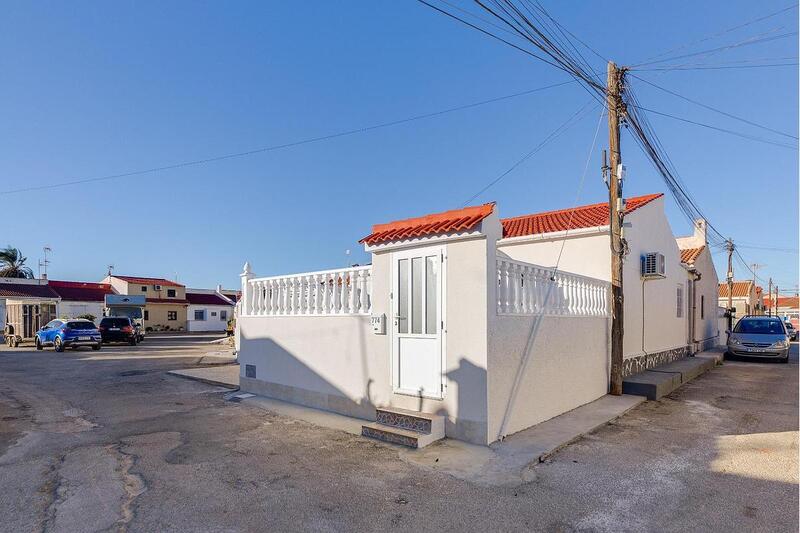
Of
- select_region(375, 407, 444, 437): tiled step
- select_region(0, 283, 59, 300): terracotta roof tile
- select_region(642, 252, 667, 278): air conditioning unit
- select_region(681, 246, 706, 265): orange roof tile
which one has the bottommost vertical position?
select_region(375, 407, 444, 437): tiled step

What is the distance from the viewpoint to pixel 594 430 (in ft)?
20.7

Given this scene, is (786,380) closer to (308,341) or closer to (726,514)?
(726,514)

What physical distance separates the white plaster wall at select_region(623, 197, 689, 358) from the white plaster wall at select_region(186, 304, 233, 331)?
4320 centimetres

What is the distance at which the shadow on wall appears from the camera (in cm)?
685

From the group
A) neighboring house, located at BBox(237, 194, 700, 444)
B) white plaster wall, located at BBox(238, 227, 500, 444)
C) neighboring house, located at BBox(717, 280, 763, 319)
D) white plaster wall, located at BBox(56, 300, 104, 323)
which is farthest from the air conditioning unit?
white plaster wall, located at BBox(56, 300, 104, 323)

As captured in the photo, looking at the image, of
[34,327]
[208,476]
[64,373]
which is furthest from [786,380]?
[34,327]

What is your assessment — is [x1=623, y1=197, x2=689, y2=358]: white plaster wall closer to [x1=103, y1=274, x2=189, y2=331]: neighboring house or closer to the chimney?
the chimney

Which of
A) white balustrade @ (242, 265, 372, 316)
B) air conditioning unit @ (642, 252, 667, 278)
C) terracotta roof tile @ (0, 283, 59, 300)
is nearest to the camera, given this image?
white balustrade @ (242, 265, 372, 316)

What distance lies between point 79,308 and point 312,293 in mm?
41783

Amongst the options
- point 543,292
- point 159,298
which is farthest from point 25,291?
point 543,292

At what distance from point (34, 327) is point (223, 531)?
1150 inches

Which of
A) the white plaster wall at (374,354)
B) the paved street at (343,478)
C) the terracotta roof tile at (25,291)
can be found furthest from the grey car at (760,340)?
the terracotta roof tile at (25,291)

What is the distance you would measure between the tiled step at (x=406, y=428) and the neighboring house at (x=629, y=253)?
584 centimetres

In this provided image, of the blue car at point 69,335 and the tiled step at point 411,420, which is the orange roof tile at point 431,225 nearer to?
the tiled step at point 411,420
